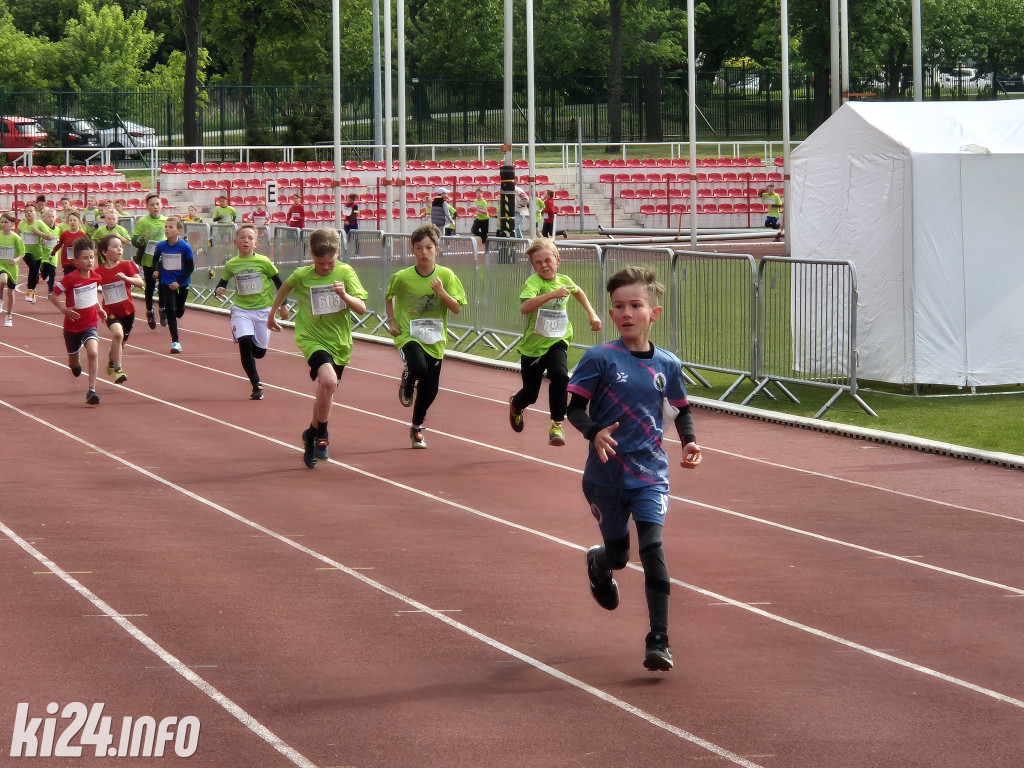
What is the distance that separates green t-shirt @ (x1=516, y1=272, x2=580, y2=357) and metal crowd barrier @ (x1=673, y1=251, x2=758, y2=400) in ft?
11.5

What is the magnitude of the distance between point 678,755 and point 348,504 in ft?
17.9

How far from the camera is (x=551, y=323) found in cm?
1310

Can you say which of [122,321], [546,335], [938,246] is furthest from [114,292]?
[938,246]

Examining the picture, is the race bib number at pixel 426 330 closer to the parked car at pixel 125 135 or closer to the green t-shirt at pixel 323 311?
the green t-shirt at pixel 323 311

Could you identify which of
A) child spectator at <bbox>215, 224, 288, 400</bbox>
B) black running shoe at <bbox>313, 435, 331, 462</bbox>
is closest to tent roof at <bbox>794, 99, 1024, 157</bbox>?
child spectator at <bbox>215, 224, 288, 400</bbox>

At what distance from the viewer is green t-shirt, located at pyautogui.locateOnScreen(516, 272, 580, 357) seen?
12984 millimetres

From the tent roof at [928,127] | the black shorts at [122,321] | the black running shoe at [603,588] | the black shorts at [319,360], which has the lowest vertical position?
the black running shoe at [603,588]

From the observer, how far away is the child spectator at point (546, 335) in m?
12.9

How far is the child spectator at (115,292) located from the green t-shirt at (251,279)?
196 centimetres

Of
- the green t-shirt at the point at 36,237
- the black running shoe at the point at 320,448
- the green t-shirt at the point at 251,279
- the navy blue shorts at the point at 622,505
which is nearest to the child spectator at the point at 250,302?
the green t-shirt at the point at 251,279

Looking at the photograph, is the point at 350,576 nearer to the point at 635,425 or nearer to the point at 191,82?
the point at 635,425

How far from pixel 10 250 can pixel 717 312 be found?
44.3 feet

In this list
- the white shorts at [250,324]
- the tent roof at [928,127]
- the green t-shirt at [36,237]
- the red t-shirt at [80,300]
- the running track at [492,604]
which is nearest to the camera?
the running track at [492,604]

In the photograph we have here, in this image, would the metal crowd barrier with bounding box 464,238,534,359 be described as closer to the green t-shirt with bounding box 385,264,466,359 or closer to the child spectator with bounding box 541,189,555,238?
the green t-shirt with bounding box 385,264,466,359
